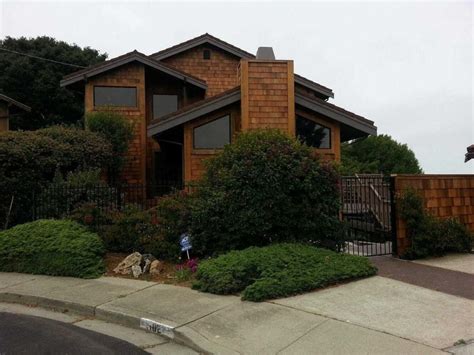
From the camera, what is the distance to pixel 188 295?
7434 millimetres

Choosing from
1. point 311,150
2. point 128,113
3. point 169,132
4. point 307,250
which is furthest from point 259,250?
point 128,113

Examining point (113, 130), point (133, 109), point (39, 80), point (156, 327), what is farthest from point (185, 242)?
point (39, 80)

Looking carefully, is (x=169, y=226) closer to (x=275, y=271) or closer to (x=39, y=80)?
(x=275, y=271)

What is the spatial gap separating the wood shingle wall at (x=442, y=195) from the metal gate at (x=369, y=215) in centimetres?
24

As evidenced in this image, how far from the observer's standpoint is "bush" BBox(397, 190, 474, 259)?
10.1 m

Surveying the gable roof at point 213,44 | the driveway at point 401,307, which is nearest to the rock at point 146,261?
the driveway at point 401,307

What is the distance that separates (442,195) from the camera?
11.0m

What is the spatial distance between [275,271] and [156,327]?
2.23 m

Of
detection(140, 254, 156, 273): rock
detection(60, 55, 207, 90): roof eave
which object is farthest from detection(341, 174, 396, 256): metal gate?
detection(60, 55, 207, 90): roof eave

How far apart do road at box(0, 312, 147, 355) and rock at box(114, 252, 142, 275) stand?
251cm

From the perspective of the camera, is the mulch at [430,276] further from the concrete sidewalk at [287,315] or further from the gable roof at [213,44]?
the gable roof at [213,44]

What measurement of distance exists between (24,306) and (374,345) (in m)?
5.40

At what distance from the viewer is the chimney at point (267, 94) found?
46.0 feet

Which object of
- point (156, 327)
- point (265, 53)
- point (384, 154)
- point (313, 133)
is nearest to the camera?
point (156, 327)
